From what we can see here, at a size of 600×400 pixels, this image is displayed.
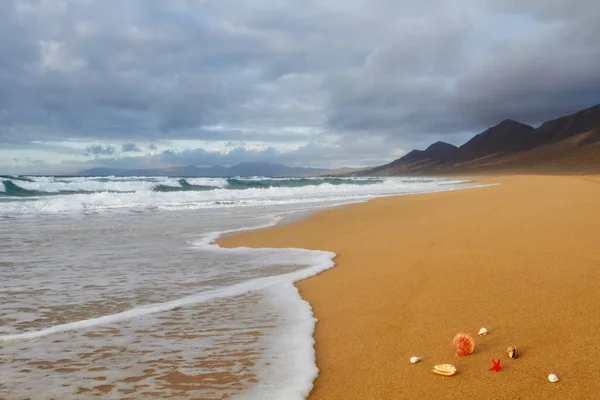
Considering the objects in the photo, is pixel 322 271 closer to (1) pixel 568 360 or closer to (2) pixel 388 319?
(2) pixel 388 319

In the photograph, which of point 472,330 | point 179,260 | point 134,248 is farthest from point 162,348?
point 134,248

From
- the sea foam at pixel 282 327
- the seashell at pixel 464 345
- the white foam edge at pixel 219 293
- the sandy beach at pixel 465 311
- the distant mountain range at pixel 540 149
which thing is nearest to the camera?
the sandy beach at pixel 465 311

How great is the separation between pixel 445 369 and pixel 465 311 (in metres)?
1.13

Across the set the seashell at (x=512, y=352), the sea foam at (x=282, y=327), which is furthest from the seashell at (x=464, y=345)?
the sea foam at (x=282, y=327)

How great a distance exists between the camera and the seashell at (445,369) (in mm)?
2494

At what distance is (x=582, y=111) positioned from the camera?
598 ft

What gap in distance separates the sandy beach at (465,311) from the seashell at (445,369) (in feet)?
0.11

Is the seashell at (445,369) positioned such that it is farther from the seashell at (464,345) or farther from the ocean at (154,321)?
the ocean at (154,321)

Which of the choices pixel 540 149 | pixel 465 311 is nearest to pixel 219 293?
pixel 465 311

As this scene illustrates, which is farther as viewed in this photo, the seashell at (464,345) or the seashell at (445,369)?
the seashell at (464,345)

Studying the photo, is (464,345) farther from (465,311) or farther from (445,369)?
(465,311)

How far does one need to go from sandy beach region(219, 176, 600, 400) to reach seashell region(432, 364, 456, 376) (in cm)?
3

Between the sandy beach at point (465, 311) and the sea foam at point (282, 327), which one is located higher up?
the sandy beach at point (465, 311)

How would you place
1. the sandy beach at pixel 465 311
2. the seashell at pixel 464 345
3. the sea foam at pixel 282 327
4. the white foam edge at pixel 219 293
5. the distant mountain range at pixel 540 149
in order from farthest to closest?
the distant mountain range at pixel 540 149
the white foam edge at pixel 219 293
the seashell at pixel 464 345
the sea foam at pixel 282 327
the sandy beach at pixel 465 311
